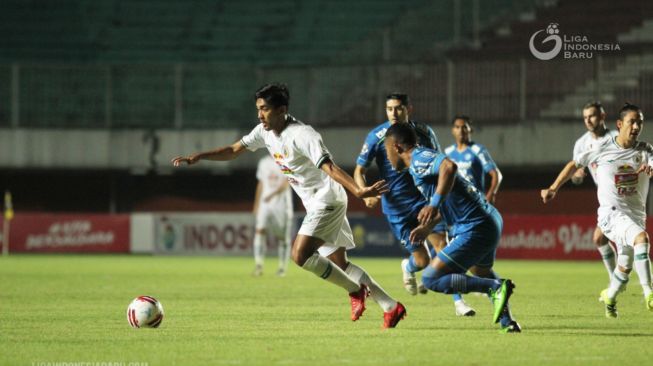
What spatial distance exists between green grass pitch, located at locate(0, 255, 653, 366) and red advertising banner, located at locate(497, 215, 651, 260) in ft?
24.4

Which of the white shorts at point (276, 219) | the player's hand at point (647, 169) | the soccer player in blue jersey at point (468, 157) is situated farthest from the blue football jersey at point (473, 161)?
the white shorts at point (276, 219)

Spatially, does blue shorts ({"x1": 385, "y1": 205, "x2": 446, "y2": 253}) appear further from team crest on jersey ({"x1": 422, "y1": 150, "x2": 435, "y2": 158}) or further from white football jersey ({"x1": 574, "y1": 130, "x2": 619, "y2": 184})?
team crest on jersey ({"x1": 422, "y1": 150, "x2": 435, "y2": 158})

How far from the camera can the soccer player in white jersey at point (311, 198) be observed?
11078 mm

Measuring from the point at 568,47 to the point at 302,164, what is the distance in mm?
19403

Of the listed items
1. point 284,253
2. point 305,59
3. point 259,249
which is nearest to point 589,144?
point 284,253

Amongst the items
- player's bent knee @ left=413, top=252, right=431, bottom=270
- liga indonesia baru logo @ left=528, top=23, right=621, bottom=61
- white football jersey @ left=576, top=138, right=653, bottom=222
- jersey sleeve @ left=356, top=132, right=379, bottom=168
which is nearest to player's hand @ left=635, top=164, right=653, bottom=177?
white football jersey @ left=576, top=138, right=653, bottom=222

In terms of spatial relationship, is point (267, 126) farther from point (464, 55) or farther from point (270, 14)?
point (270, 14)

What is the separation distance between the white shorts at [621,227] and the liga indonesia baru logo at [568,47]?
1606 centimetres

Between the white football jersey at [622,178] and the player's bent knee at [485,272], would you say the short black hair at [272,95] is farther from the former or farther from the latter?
the white football jersey at [622,178]

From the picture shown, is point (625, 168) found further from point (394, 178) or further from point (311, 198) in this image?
point (311, 198)

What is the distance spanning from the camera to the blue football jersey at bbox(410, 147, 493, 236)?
10297 mm

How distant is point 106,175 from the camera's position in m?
35.2

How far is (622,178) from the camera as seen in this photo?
12.8 metres

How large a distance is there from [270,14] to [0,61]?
27.3ft
